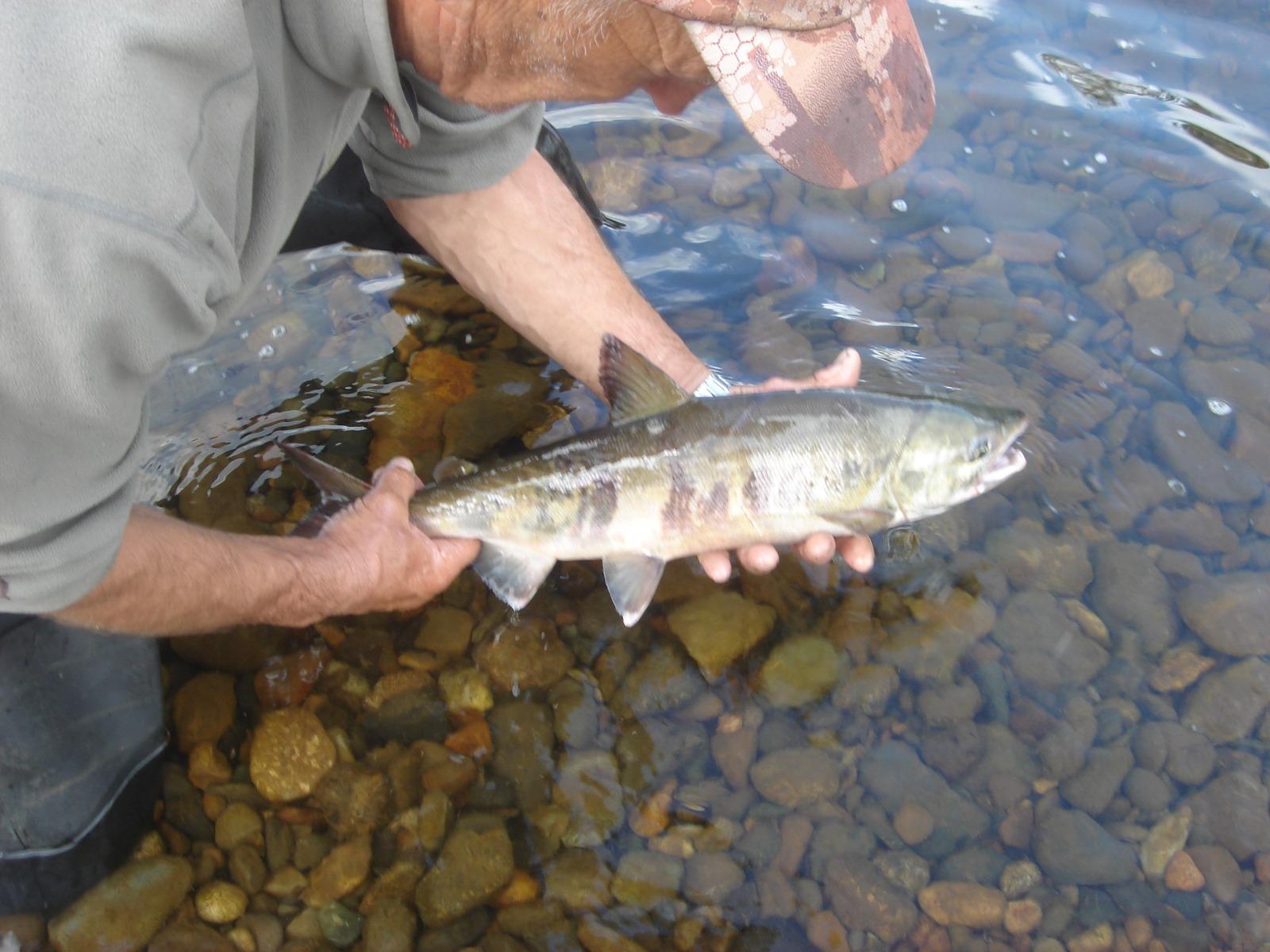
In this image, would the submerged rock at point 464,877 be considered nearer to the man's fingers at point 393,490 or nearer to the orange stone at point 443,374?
the man's fingers at point 393,490

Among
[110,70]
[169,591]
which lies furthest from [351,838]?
[110,70]

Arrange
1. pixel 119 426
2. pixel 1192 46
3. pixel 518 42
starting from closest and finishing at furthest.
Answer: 1. pixel 119 426
2. pixel 518 42
3. pixel 1192 46

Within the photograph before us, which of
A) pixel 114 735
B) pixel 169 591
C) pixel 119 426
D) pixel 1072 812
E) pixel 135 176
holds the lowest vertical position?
pixel 1072 812

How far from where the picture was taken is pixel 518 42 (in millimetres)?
2418

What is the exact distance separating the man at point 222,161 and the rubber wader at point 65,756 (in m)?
0.04

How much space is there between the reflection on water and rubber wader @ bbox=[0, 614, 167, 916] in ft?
0.84

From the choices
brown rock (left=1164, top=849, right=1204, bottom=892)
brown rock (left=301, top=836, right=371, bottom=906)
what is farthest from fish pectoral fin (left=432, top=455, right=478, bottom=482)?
brown rock (left=1164, top=849, right=1204, bottom=892)

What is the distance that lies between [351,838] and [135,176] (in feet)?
7.52

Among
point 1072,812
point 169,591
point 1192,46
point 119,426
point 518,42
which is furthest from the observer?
point 1192,46

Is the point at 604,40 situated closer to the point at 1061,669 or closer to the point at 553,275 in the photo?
the point at 553,275

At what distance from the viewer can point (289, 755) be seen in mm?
3453

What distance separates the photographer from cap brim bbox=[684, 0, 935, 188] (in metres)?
2.18

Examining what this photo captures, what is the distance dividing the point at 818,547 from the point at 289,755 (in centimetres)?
200

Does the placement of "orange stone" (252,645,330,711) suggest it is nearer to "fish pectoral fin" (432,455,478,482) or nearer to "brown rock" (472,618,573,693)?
"brown rock" (472,618,573,693)
